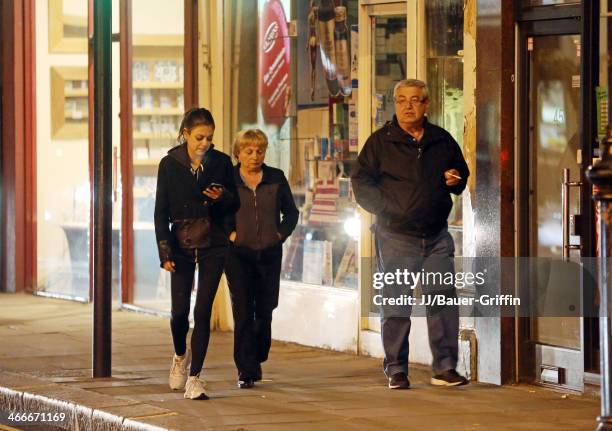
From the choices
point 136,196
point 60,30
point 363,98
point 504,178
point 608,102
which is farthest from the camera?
point 60,30

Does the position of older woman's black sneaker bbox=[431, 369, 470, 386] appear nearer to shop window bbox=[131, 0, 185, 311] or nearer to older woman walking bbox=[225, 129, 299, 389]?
older woman walking bbox=[225, 129, 299, 389]

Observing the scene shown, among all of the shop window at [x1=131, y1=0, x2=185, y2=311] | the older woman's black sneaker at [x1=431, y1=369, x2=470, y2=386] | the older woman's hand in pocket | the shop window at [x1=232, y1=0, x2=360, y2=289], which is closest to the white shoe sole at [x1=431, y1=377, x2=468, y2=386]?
the older woman's black sneaker at [x1=431, y1=369, x2=470, y2=386]

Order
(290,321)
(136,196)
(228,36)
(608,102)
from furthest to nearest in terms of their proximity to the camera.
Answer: (136,196), (228,36), (290,321), (608,102)

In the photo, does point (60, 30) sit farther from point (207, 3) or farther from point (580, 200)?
point (580, 200)

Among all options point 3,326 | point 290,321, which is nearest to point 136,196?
point 3,326

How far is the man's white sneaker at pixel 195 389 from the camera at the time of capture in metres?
9.06

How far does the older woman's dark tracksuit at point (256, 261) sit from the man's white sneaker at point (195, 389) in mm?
604

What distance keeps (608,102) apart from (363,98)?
9.12ft

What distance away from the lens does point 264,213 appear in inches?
386

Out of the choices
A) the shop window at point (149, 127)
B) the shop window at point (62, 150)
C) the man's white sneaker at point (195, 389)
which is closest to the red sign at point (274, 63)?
the shop window at point (149, 127)

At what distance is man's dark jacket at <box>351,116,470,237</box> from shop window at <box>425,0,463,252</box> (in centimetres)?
100

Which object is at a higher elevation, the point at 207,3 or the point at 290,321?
the point at 207,3

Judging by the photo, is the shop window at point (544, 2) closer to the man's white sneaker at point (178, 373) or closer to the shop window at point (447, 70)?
the shop window at point (447, 70)

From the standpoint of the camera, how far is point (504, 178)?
9.74 meters
